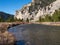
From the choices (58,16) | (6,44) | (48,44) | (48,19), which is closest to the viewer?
(6,44)

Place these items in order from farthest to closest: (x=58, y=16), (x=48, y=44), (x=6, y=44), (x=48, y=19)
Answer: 1. (x=48, y=19)
2. (x=58, y=16)
3. (x=48, y=44)
4. (x=6, y=44)

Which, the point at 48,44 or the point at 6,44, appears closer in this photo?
the point at 6,44

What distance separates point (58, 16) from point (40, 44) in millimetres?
110638

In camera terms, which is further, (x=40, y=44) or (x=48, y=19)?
(x=48, y=19)

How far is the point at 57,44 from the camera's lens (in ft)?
105

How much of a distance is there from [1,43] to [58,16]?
371 ft

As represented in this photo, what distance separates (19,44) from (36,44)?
3011 millimetres

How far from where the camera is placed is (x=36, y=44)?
3195 cm

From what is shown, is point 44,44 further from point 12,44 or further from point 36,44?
point 12,44

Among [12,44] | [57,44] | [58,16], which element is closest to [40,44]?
[57,44]

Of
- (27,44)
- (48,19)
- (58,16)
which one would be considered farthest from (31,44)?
(48,19)

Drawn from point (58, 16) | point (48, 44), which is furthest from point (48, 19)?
point (48, 44)

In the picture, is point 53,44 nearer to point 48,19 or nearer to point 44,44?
point 44,44

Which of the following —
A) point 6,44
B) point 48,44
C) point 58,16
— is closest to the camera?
point 6,44
